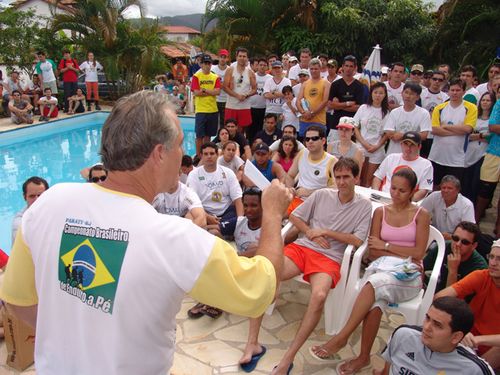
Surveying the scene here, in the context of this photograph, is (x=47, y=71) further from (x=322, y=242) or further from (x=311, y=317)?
(x=311, y=317)

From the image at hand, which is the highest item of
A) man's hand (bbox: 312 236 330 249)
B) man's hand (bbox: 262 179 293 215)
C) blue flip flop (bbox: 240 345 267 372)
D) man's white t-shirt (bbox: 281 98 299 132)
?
man's hand (bbox: 262 179 293 215)

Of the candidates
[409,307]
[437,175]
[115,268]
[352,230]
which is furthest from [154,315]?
[437,175]

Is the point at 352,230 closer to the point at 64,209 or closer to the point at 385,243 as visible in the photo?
Result: the point at 385,243

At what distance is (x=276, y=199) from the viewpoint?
4.66 feet

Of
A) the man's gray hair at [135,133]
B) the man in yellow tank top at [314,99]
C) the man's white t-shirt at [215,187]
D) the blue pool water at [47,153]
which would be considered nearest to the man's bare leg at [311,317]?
the man's white t-shirt at [215,187]

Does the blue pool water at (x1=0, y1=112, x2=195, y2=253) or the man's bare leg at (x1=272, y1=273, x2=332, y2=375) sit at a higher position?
the man's bare leg at (x1=272, y1=273, x2=332, y2=375)

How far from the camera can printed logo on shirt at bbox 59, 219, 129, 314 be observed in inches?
42.4

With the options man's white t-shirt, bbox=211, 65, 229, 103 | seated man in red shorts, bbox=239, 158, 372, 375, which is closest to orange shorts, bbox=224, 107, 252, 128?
man's white t-shirt, bbox=211, 65, 229, 103

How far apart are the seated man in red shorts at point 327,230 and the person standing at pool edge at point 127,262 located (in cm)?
228

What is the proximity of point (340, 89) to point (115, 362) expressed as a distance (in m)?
6.13

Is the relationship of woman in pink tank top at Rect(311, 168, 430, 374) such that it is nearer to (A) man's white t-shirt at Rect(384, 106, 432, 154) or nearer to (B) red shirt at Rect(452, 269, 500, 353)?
(B) red shirt at Rect(452, 269, 500, 353)

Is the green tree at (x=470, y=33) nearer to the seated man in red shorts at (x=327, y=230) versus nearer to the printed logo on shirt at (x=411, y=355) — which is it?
the seated man in red shorts at (x=327, y=230)

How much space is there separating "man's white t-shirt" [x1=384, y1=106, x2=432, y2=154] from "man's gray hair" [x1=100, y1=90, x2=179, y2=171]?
4.83 meters

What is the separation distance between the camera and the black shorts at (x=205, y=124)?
8.06 meters
